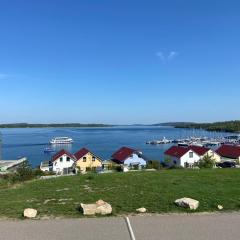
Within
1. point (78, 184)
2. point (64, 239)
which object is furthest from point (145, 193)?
point (64, 239)

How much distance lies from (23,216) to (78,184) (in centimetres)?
504

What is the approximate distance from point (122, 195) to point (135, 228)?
3218 mm

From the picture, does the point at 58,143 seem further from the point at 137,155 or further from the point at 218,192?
the point at 218,192

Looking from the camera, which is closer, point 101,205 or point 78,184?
point 101,205

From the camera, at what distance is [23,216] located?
8070mm

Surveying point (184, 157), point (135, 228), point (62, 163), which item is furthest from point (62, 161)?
point (135, 228)

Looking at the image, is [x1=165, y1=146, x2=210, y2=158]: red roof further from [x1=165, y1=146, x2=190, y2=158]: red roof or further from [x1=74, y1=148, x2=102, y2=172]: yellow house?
[x1=74, y1=148, x2=102, y2=172]: yellow house

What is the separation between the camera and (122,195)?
10234 millimetres

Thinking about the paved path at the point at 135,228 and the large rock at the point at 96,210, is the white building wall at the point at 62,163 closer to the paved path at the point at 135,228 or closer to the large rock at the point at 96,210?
the large rock at the point at 96,210

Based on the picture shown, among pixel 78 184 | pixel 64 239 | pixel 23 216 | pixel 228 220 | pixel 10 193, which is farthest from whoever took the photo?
pixel 78 184

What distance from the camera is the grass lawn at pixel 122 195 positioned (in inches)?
342

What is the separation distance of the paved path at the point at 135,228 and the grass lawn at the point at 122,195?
68cm

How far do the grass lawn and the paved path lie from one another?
2.22 ft

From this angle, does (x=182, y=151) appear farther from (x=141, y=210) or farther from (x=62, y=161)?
(x=141, y=210)
